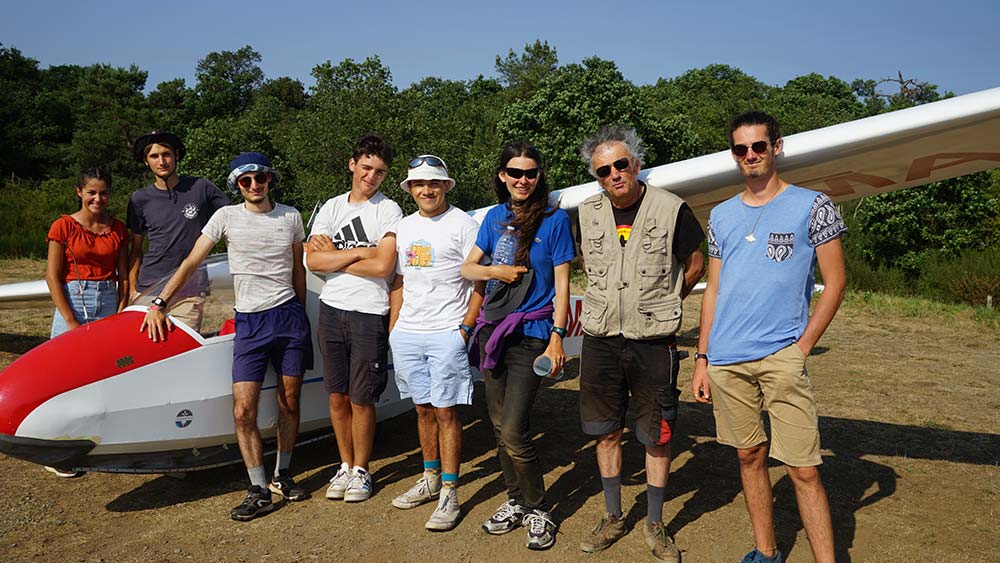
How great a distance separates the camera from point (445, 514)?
4.27 m

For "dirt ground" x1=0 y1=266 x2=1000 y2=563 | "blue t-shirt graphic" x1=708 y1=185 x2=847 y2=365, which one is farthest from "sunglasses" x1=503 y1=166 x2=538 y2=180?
"dirt ground" x1=0 y1=266 x2=1000 y2=563

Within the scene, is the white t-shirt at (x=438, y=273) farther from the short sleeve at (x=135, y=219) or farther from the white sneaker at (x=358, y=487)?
→ the short sleeve at (x=135, y=219)

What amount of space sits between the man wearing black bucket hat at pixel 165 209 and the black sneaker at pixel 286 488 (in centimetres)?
163

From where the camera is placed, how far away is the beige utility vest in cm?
364

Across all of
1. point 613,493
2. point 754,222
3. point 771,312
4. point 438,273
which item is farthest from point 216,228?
point 771,312

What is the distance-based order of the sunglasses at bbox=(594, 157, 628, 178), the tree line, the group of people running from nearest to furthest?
the group of people < the sunglasses at bbox=(594, 157, 628, 178) < the tree line

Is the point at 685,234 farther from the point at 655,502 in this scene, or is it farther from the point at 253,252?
the point at 253,252

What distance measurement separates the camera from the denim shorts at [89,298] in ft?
17.3

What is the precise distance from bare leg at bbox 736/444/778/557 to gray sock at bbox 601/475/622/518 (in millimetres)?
718

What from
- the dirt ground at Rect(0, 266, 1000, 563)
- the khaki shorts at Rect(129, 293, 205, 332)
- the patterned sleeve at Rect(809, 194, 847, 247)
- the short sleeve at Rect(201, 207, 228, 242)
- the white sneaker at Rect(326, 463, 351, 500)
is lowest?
the dirt ground at Rect(0, 266, 1000, 563)

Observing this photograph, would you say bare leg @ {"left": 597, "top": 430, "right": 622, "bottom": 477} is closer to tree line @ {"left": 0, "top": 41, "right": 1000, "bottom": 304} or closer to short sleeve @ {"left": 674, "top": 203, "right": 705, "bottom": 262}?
short sleeve @ {"left": 674, "top": 203, "right": 705, "bottom": 262}

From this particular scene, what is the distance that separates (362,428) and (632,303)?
6.65ft

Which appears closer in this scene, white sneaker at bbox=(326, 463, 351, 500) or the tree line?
white sneaker at bbox=(326, 463, 351, 500)

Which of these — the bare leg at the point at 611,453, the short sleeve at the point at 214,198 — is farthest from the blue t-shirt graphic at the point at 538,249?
the short sleeve at the point at 214,198
